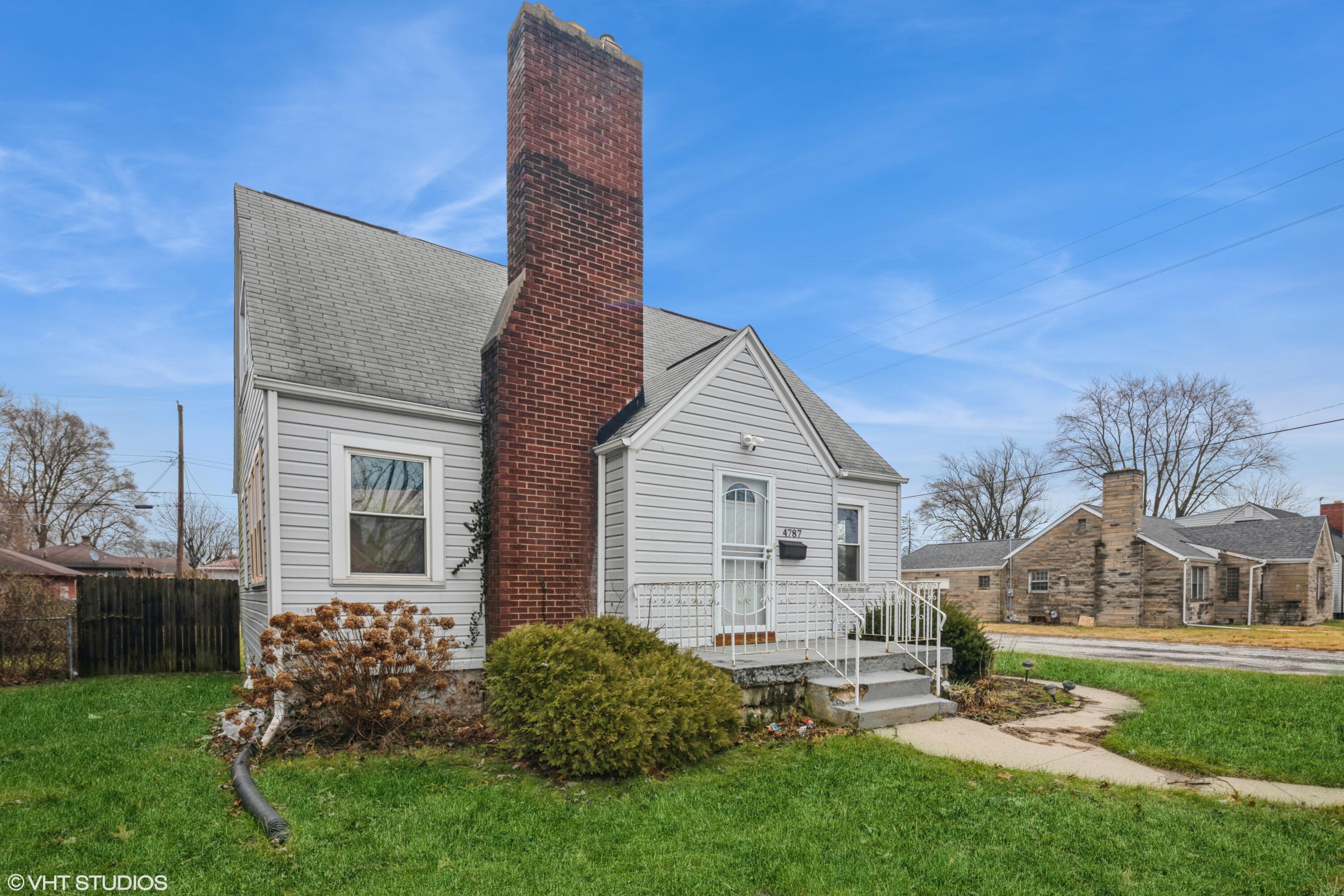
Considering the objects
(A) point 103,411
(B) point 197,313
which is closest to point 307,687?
(B) point 197,313

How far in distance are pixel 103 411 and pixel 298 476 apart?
121 ft

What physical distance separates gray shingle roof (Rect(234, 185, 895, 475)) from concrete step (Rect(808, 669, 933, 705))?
3.52m

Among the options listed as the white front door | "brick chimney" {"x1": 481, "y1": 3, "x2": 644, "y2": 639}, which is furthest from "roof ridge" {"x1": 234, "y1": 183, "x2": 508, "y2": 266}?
the white front door

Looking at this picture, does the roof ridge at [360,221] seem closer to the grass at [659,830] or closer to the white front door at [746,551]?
the white front door at [746,551]

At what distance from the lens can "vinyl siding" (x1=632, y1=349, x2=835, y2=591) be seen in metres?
7.79

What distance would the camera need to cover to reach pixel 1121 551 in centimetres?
2620

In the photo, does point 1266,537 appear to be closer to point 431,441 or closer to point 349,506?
point 431,441

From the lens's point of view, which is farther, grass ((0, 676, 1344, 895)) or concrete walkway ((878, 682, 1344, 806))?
concrete walkway ((878, 682, 1344, 806))

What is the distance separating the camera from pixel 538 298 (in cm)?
801

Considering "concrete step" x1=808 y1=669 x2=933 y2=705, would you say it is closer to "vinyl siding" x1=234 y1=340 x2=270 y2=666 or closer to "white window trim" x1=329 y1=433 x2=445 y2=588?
"white window trim" x1=329 y1=433 x2=445 y2=588

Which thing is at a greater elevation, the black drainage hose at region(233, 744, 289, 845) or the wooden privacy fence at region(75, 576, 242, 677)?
the black drainage hose at region(233, 744, 289, 845)

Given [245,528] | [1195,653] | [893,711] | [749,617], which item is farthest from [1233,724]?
[245,528]

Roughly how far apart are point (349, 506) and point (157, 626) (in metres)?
7.55

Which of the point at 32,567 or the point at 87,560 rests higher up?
the point at 32,567
